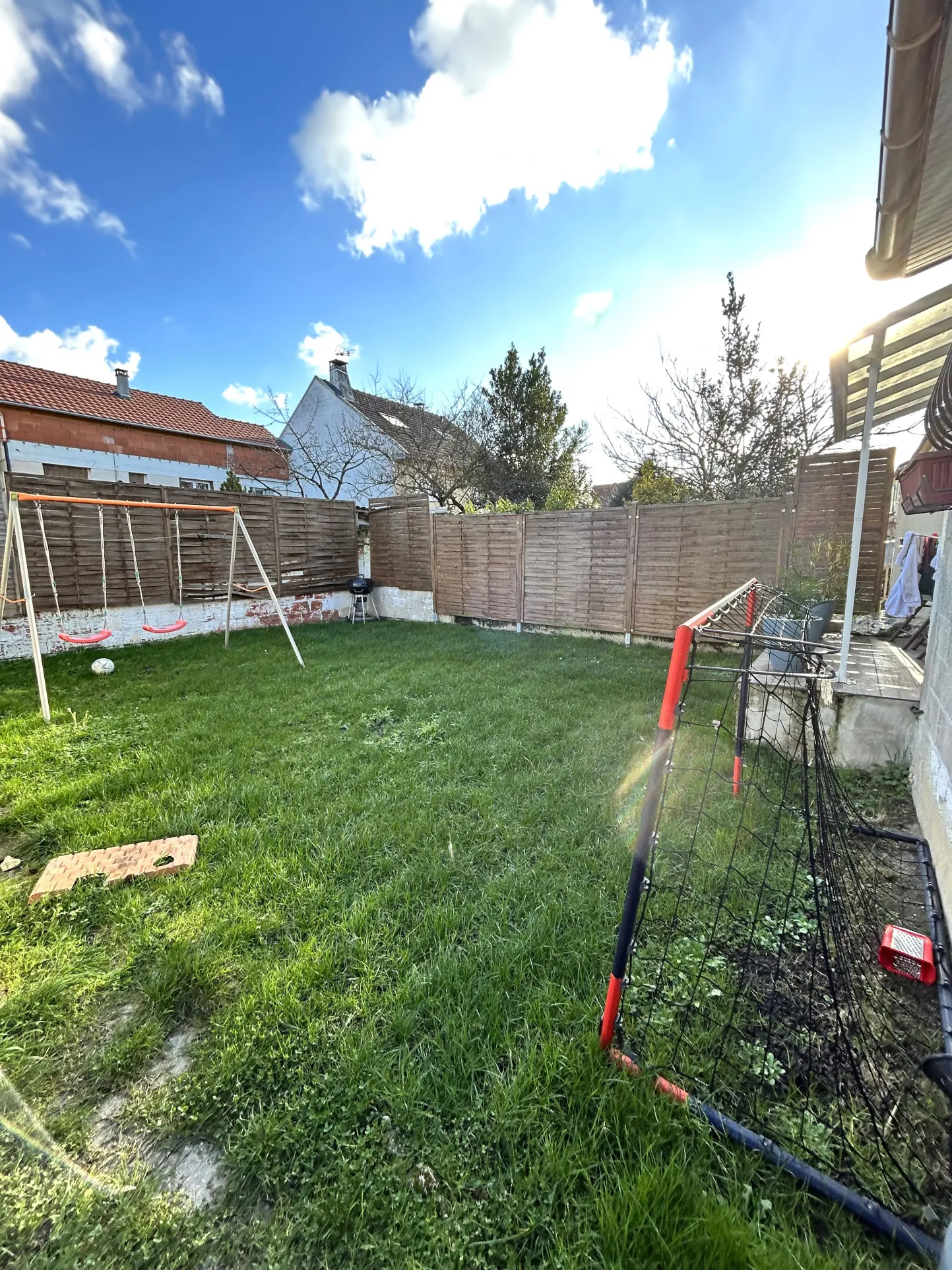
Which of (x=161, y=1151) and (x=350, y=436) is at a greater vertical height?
(x=350, y=436)

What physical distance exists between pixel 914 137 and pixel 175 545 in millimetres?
8192

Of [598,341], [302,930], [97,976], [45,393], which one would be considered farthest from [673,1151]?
[45,393]

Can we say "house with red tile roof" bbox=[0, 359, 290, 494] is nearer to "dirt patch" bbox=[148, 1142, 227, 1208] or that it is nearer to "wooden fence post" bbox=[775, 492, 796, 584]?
"wooden fence post" bbox=[775, 492, 796, 584]

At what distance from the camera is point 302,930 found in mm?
1810

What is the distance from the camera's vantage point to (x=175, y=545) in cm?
722

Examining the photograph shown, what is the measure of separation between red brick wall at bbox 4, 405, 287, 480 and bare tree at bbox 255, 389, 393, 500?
3.70 feet

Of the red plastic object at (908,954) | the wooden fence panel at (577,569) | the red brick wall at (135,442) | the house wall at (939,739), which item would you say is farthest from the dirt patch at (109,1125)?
the red brick wall at (135,442)

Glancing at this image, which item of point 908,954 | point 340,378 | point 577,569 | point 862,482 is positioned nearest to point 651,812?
point 908,954

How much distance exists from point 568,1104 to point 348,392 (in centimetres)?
1685

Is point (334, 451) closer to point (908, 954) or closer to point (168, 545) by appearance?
point (168, 545)

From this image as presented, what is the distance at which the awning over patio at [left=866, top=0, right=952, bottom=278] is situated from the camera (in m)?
1.05

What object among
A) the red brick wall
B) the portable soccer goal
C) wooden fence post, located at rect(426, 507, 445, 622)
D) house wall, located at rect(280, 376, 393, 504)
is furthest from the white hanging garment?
the red brick wall

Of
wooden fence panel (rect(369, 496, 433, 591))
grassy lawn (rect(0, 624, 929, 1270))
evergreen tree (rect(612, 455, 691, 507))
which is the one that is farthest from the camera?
evergreen tree (rect(612, 455, 691, 507))

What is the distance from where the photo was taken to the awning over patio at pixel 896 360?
209cm
